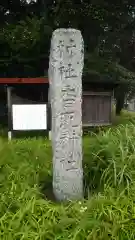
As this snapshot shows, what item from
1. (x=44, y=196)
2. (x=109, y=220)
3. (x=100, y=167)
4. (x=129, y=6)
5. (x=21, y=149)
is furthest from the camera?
(x=129, y=6)

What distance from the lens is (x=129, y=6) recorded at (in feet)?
48.3

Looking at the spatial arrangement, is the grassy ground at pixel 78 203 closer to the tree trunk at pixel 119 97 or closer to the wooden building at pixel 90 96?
the wooden building at pixel 90 96

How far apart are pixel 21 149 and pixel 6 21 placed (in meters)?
10.1

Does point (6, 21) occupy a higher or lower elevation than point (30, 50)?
higher

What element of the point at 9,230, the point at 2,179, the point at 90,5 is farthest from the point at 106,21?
the point at 9,230

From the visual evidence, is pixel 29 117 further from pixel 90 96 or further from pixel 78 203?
pixel 78 203

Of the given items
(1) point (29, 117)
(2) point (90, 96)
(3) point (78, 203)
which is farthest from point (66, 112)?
(2) point (90, 96)

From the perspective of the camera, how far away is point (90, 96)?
34.7 ft

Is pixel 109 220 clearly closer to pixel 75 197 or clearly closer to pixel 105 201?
pixel 105 201

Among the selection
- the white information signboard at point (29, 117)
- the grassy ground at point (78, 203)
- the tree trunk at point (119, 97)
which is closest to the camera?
the grassy ground at point (78, 203)

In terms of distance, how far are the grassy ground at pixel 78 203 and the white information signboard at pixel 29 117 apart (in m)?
2.51

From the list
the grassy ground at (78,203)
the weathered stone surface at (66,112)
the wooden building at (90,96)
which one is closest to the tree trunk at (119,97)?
the wooden building at (90,96)

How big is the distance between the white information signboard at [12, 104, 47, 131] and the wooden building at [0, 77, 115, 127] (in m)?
1.48

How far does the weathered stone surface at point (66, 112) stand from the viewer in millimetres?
4562
